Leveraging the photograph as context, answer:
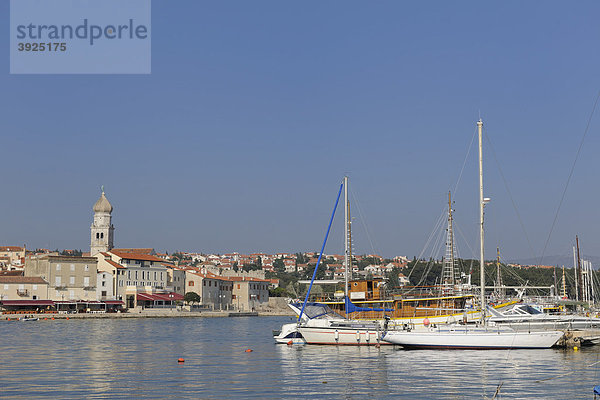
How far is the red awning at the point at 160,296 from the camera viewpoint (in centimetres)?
11438

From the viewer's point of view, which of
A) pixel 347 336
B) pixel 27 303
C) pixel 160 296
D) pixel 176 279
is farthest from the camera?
pixel 176 279

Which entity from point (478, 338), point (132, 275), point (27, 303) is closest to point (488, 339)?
point (478, 338)

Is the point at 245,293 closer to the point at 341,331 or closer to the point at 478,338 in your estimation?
the point at 341,331

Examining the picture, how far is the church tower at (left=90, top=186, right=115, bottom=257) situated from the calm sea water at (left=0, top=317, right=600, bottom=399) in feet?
297

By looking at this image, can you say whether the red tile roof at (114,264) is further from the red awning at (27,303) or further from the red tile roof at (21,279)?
the red awning at (27,303)

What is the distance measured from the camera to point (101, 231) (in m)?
136

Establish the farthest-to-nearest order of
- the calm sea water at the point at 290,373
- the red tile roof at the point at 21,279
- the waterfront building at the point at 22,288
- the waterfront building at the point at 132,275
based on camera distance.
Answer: the waterfront building at the point at 132,275 → the red tile roof at the point at 21,279 → the waterfront building at the point at 22,288 → the calm sea water at the point at 290,373

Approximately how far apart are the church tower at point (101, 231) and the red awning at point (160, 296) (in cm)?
2091

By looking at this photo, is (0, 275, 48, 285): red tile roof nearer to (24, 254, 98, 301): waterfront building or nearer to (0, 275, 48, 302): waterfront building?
(0, 275, 48, 302): waterfront building

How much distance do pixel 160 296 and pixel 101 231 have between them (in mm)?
25074

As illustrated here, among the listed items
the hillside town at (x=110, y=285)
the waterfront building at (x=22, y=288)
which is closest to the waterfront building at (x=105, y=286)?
the hillside town at (x=110, y=285)

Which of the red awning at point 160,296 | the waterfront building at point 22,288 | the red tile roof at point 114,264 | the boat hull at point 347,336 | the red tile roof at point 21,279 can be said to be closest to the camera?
the boat hull at point 347,336

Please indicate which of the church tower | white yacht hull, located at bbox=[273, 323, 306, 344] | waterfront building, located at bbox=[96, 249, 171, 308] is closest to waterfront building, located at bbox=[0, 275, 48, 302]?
waterfront building, located at bbox=[96, 249, 171, 308]

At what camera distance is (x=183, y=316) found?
109562 mm
